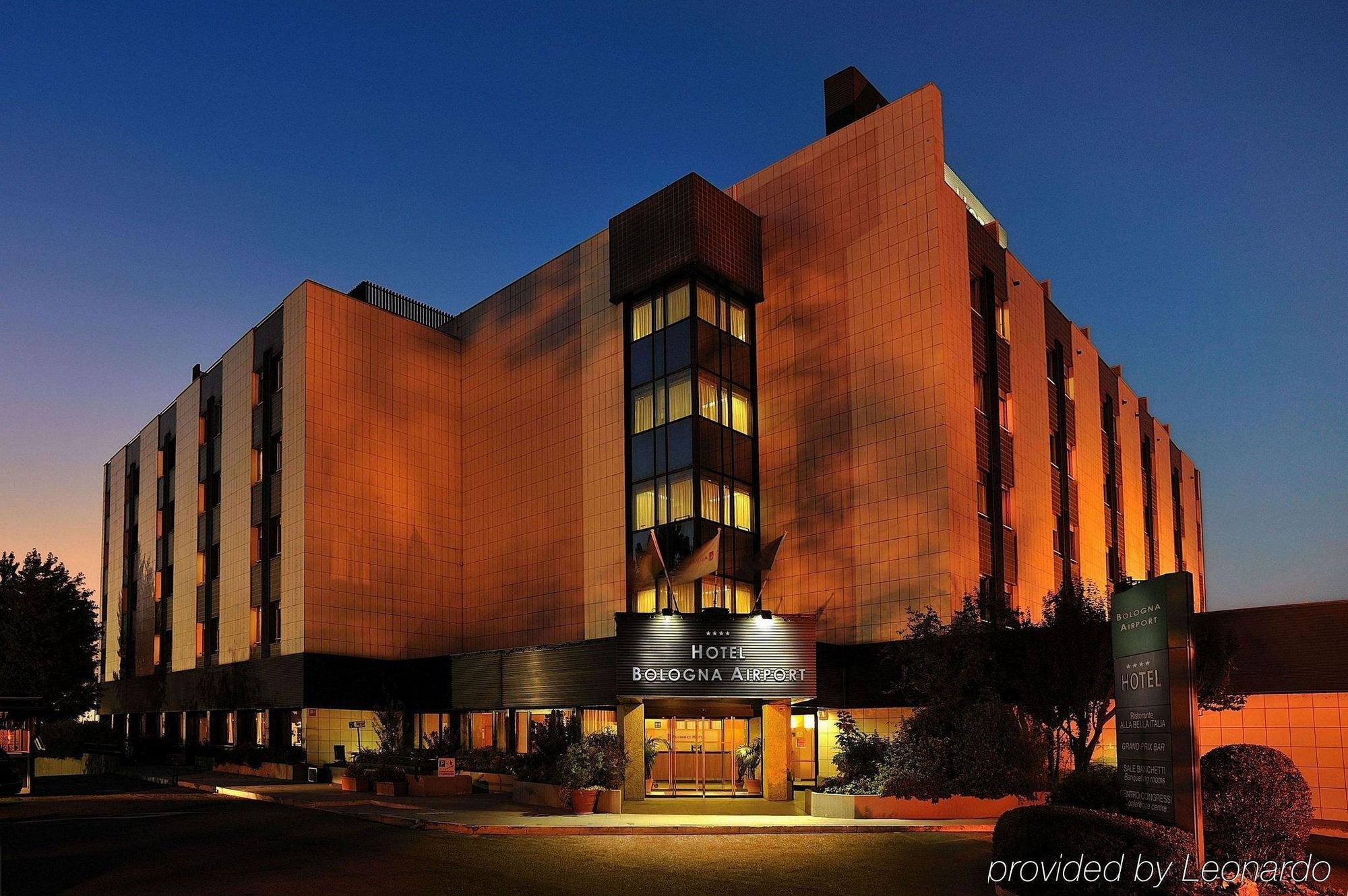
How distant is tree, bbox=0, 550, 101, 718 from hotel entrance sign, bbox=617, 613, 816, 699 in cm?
4932

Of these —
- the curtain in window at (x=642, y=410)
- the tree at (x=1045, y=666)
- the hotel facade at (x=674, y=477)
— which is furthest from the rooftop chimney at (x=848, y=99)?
the tree at (x=1045, y=666)

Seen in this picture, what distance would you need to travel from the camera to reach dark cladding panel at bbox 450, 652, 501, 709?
4400 cm

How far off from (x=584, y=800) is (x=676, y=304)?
20050mm

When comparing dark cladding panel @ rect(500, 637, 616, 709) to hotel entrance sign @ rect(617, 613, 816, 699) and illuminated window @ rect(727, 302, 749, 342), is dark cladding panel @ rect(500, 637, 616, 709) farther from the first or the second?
illuminated window @ rect(727, 302, 749, 342)

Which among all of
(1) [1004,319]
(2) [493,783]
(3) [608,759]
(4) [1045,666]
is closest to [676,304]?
(1) [1004,319]

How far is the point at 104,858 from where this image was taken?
21578 mm

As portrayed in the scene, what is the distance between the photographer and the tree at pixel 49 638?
67.4 meters

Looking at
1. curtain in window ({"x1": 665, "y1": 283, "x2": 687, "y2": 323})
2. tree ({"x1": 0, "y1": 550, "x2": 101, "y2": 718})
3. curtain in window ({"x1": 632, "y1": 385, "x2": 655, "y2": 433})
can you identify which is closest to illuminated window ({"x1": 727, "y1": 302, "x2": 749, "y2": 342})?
curtain in window ({"x1": 665, "y1": 283, "x2": 687, "y2": 323})

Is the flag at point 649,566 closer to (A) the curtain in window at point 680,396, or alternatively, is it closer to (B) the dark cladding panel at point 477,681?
(A) the curtain in window at point 680,396

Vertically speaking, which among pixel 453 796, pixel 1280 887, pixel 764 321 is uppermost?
pixel 764 321

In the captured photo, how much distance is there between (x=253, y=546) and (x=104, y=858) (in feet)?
111

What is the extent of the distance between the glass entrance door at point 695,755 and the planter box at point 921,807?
18.9 feet

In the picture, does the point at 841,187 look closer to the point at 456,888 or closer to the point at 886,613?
the point at 886,613

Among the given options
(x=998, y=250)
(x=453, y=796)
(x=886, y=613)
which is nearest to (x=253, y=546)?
(x=453, y=796)
